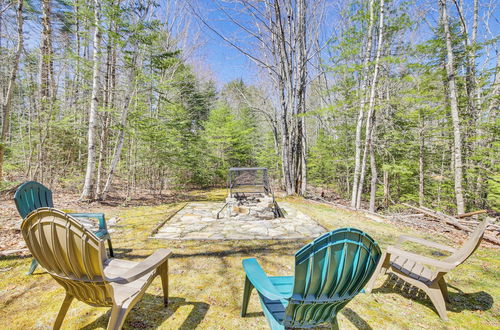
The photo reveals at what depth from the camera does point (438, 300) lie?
2051 mm

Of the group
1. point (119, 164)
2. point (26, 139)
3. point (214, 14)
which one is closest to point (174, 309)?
point (119, 164)

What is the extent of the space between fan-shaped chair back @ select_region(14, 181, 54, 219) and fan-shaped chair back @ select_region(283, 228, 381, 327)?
2.90 m

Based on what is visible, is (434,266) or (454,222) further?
(454,222)

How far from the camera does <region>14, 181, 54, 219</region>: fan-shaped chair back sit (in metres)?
2.34

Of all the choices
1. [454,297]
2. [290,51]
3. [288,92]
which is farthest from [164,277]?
[290,51]

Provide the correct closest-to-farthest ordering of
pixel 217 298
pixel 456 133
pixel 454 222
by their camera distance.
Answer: pixel 217 298 → pixel 454 222 → pixel 456 133

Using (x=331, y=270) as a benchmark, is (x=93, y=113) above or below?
above

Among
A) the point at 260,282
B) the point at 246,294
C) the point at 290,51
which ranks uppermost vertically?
the point at 290,51

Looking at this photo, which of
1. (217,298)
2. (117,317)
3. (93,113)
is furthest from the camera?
(93,113)

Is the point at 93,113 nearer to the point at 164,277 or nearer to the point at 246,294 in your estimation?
the point at 164,277

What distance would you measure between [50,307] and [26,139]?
8.23 metres

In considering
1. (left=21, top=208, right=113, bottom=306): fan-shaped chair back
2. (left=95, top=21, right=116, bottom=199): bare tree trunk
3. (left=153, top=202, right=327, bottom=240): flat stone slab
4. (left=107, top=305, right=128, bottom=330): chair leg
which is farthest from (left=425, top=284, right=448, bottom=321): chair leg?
Result: (left=95, top=21, right=116, bottom=199): bare tree trunk

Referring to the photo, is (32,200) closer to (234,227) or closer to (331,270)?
(234,227)

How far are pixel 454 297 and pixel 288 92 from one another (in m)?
7.57
